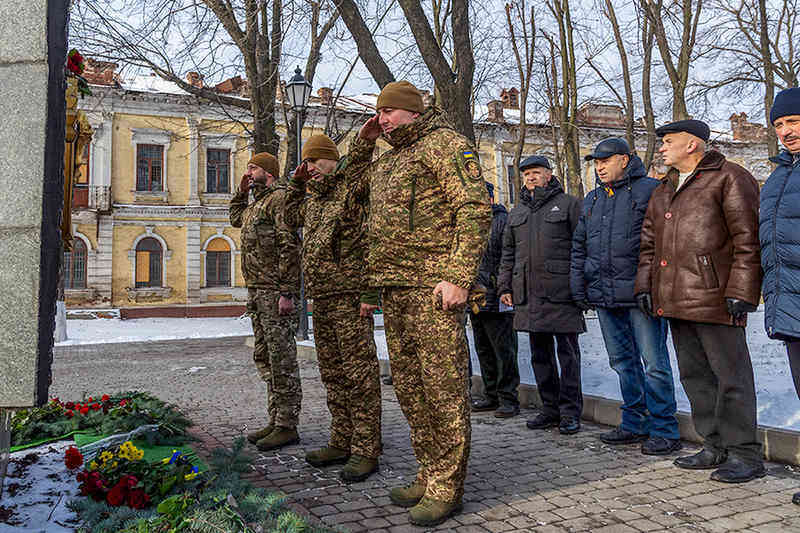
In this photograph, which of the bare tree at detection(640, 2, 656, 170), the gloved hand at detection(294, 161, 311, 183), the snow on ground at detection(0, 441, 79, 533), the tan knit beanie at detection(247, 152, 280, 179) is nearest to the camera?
the snow on ground at detection(0, 441, 79, 533)

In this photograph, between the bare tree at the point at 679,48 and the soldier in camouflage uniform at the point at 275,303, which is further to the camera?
the bare tree at the point at 679,48

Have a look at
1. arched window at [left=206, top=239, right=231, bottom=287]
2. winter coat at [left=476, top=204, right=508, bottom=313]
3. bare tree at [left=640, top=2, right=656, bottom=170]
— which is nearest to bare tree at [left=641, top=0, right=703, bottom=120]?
bare tree at [left=640, top=2, right=656, bottom=170]

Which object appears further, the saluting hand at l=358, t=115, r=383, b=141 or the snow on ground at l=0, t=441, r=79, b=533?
the saluting hand at l=358, t=115, r=383, b=141

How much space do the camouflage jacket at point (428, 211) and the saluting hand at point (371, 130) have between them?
36 centimetres

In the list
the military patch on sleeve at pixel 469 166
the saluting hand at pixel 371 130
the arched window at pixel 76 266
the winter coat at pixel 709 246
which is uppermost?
the arched window at pixel 76 266

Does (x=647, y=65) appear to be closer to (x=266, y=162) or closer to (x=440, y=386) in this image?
(x=266, y=162)

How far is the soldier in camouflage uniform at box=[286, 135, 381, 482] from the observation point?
4.09 m

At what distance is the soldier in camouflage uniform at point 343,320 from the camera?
4090mm

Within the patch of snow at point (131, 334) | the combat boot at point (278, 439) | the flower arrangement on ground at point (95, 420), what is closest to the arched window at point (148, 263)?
the patch of snow at point (131, 334)

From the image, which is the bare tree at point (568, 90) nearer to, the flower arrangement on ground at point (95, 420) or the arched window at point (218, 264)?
the flower arrangement on ground at point (95, 420)

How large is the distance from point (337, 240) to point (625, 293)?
2160 millimetres

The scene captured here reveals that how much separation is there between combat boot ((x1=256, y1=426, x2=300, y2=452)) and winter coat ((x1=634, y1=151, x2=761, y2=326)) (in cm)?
282

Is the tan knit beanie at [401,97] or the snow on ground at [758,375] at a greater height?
the tan knit beanie at [401,97]

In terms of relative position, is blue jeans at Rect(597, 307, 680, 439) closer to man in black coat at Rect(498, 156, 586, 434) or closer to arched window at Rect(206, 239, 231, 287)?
man in black coat at Rect(498, 156, 586, 434)
